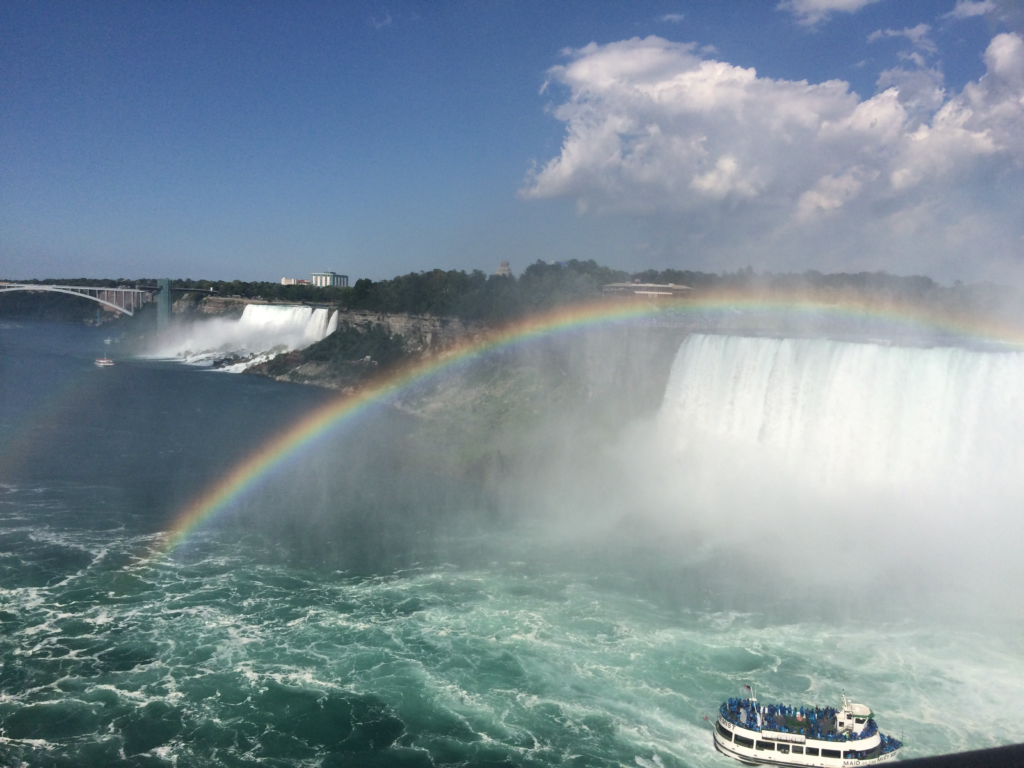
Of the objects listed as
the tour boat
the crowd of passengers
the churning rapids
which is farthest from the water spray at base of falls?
the tour boat

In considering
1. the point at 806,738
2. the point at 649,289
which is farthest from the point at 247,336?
the point at 806,738

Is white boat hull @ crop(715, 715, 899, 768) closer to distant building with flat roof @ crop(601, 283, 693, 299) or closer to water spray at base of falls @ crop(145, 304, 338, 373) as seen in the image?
distant building with flat roof @ crop(601, 283, 693, 299)

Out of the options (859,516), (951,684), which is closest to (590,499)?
(859,516)

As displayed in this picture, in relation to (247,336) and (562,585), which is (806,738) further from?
(247,336)

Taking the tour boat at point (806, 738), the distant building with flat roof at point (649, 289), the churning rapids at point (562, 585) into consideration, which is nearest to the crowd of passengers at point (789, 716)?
the tour boat at point (806, 738)

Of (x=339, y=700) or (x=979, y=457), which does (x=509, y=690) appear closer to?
(x=339, y=700)

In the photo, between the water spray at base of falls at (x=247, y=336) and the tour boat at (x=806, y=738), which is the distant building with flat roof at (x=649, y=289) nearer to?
the water spray at base of falls at (x=247, y=336)

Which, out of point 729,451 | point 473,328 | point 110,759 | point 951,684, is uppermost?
point 473,328
